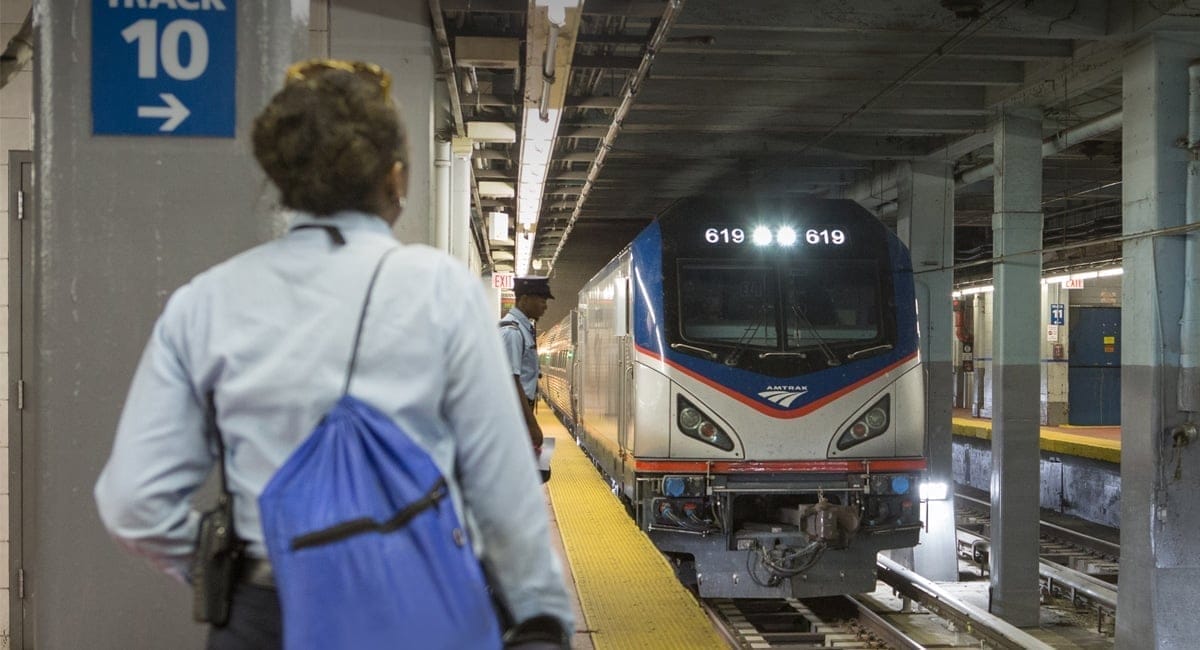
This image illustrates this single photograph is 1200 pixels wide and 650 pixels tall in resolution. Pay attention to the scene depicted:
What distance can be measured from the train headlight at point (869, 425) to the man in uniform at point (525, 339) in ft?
8.12

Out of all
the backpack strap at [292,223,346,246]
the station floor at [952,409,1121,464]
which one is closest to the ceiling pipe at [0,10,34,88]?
the backpack strap at [292,223,346,246]

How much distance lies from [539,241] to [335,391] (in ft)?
66.7

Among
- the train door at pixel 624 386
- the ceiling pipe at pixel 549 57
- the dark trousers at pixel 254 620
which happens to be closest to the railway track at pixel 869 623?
the train door at pixel 624 386

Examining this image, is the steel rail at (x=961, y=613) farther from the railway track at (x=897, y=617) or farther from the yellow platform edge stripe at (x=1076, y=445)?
the yellow platform edge stripe at (x=1076, y=445)

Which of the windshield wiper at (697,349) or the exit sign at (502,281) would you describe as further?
the exit sign at (502,281)

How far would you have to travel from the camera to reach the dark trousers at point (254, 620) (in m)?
1.63

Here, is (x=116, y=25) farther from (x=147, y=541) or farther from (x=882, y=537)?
(x=882, y=537)

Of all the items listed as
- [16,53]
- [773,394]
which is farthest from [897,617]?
[16,53]

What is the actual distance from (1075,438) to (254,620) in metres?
17.2

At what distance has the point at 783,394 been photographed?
7906 mm

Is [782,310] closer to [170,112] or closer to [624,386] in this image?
[624,386]

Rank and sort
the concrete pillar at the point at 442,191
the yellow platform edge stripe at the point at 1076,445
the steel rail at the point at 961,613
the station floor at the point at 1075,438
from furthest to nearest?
the station floor at the point at 1075,438
the yellow platform edge stripe at the point at 1076,445
the concrete pillar at the point at 442,191
the steel rail at the point at 961,613

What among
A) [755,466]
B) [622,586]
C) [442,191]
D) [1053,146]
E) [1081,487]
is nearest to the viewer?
[622,586]

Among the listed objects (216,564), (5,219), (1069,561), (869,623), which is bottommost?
(1069,561)
